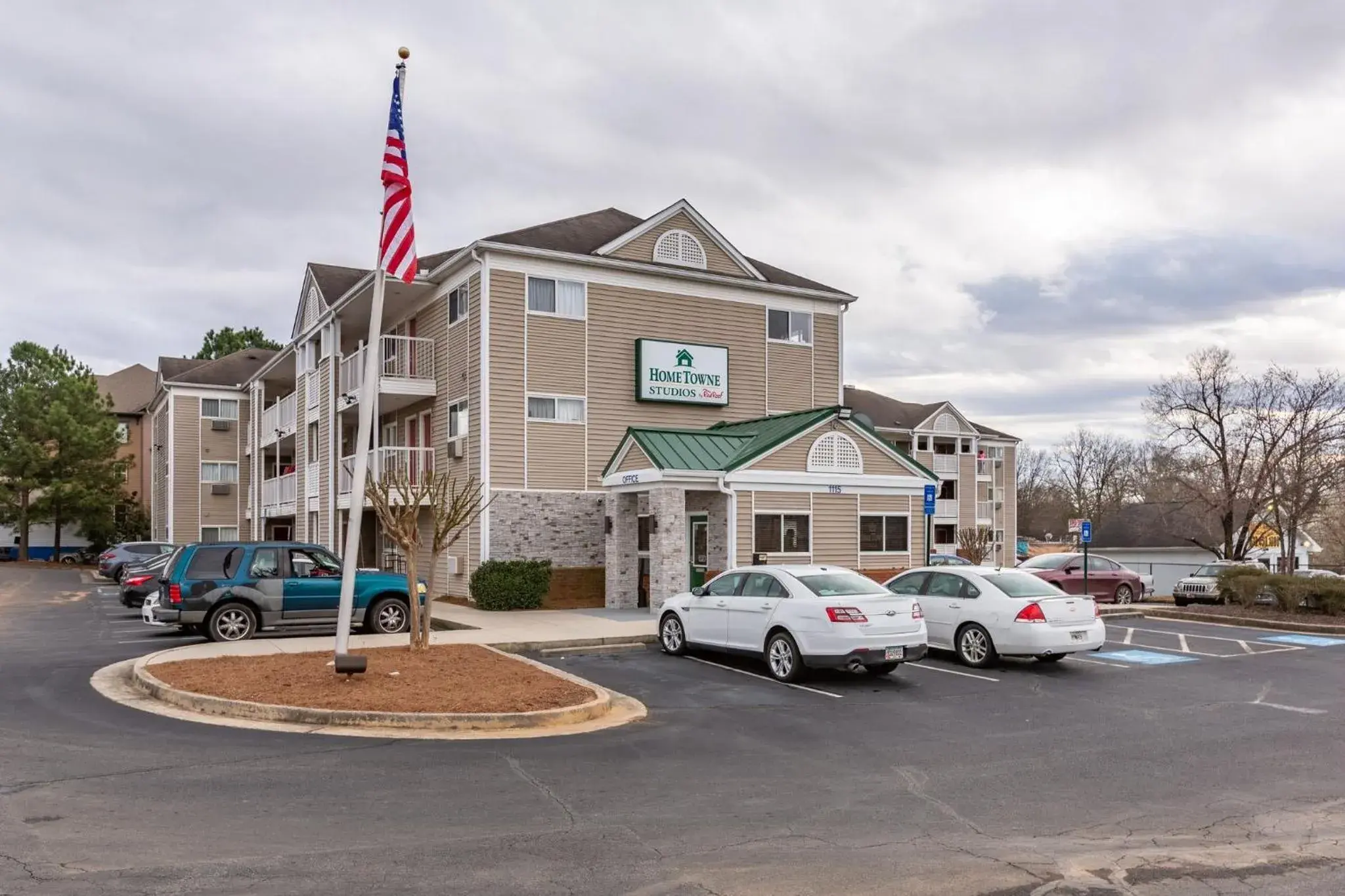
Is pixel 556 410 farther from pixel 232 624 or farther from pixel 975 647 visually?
pixel 975 647

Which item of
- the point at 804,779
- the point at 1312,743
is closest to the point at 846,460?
the point at 1312,743

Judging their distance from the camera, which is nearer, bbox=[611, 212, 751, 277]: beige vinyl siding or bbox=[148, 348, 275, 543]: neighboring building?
bbox=[611, 212, 751, 277]: beige vinyl siding

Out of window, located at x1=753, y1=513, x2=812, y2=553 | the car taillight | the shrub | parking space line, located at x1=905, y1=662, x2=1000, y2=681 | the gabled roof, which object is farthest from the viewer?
the gabled roof

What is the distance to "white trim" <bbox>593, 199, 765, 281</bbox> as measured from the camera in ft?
89.3

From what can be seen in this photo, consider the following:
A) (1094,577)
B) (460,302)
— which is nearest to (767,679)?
(460,302)

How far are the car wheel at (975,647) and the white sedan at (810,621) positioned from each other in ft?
4.72

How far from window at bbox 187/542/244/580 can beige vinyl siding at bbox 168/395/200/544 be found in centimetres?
3664

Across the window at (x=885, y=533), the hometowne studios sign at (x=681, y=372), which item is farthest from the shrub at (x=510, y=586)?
the window at (x=885, y=533)

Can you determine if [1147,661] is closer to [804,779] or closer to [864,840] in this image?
[804,779]

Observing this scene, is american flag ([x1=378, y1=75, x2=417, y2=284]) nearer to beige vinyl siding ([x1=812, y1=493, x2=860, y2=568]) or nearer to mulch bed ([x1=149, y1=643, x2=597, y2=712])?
mulch bed ([x1=149, y1=643, x2=597, y2=712])

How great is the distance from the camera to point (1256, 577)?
78.5ft

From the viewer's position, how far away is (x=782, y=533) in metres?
22.7

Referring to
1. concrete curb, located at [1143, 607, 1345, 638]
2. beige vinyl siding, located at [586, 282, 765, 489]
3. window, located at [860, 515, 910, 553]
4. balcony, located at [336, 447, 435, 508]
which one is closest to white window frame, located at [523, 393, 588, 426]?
beige vinyl siding, located at [586, 282, 765, 489]

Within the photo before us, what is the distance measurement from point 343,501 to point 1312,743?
27.3 metres
